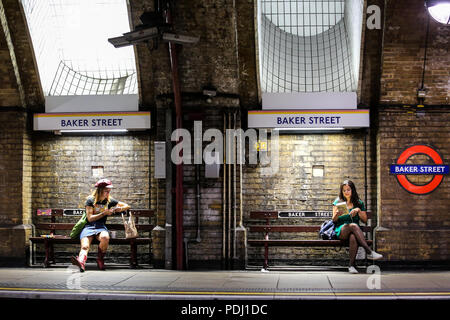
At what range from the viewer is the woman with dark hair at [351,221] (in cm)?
836

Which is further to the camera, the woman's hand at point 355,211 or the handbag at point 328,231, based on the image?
the handbag at point 328,231

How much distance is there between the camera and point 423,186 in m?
9.30

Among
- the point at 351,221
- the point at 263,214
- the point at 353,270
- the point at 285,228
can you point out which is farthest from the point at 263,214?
the point at 353,270

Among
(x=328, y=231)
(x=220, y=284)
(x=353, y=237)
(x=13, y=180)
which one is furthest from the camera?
(x=13, y=180)

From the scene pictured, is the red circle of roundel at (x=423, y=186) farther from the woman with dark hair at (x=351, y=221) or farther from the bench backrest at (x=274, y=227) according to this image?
the woman with dark hair at (x=351, y=221)

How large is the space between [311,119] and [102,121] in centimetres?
407

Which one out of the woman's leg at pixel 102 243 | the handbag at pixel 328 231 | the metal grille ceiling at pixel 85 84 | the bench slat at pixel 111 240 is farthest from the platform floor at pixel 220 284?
the metal grille ceiling at pixel 85 84

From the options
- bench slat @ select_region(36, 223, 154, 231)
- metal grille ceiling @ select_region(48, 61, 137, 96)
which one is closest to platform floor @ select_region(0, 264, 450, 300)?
bench slat @ select_region(36, 223, 154, 231)

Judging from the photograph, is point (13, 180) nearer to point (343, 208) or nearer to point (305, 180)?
point (305, 180)

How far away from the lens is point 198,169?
369 inches

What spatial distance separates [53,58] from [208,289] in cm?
632

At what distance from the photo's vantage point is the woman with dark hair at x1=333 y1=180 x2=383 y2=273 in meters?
8.36

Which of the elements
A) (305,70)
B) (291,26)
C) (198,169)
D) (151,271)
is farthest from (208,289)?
(291,26)

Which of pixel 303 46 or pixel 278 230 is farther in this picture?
pixel 303 46
